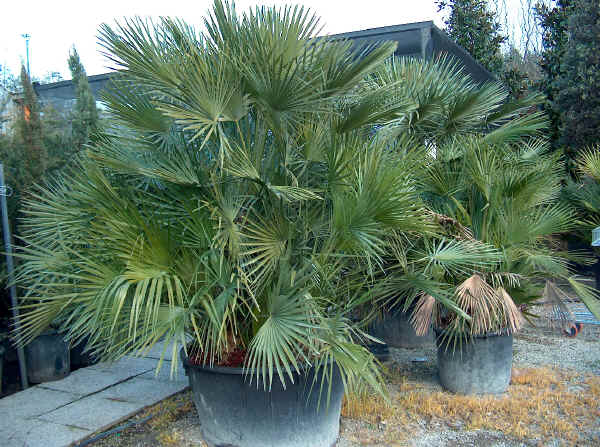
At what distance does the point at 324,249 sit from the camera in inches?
122

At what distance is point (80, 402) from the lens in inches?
160

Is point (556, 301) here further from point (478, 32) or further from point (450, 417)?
point (478, 32)

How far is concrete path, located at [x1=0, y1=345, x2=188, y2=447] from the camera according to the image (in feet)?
11.5

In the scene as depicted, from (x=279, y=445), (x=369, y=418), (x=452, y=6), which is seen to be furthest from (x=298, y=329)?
(x=452, y=6)

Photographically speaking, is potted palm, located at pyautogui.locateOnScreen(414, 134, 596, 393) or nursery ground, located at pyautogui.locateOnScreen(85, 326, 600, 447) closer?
nursery ground, located at pyautogui.locateOnScreen(85, 326, 600, 447)

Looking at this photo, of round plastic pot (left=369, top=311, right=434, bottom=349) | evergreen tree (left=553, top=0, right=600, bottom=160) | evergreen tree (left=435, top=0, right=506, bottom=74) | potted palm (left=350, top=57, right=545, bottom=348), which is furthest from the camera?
evergreen tree (left=435, top=0, right=506, bottom=74)

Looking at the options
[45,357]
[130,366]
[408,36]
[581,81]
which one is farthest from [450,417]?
[581,81]

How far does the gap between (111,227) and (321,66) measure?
5.05 feet

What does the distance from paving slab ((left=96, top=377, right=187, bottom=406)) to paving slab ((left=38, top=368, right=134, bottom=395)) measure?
4.4 inches

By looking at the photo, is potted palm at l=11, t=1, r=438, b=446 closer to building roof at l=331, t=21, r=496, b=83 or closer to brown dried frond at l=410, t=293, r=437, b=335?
brown dried frond at l=410, t=293, r=437, b=335

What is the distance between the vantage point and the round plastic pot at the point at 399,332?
5.77 meters

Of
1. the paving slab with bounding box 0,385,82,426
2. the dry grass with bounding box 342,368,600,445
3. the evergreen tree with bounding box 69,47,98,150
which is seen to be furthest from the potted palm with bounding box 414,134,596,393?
the evergreen tree with bounding box 69,47,98,150

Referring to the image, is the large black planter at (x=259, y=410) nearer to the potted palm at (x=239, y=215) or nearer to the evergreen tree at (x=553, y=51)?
the potted palm at (x=239, y=215)

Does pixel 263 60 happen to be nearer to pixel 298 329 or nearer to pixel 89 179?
pixel 89 179
